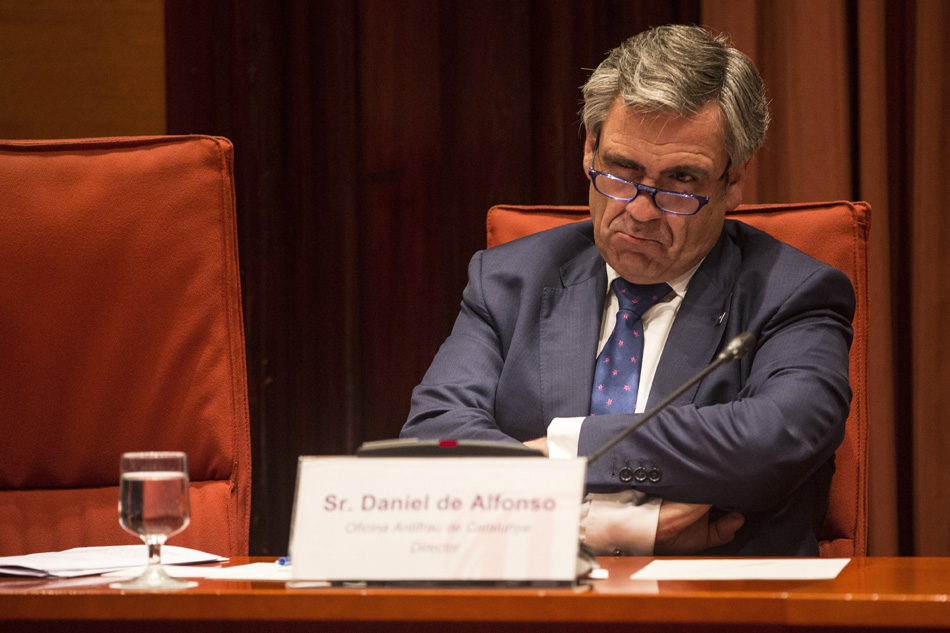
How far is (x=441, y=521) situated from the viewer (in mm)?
841

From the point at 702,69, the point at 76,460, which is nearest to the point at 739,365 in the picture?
the point at 702,69

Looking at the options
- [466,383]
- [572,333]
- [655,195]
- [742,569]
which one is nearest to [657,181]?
[655,195]

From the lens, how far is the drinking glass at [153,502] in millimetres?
937

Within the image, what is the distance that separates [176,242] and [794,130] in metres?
1.32

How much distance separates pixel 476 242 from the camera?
2291 millimetres

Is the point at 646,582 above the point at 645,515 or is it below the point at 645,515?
above

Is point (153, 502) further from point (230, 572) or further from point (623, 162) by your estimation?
point (623, 162)

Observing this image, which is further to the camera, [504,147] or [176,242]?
[504,147]

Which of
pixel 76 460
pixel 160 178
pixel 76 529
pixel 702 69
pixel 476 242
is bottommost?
pixel 76 529

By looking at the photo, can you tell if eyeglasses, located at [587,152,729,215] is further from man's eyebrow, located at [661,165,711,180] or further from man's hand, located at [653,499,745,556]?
man's hand, located at [653,499,745,556]

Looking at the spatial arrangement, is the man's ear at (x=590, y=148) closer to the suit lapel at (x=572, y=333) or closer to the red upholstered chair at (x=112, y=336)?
the suit lapel at (x=572, y=333)

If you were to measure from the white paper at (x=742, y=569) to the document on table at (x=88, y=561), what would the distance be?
528 mm

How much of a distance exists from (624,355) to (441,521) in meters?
0.86

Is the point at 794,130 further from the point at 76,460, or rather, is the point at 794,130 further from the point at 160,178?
the point at 76,460
